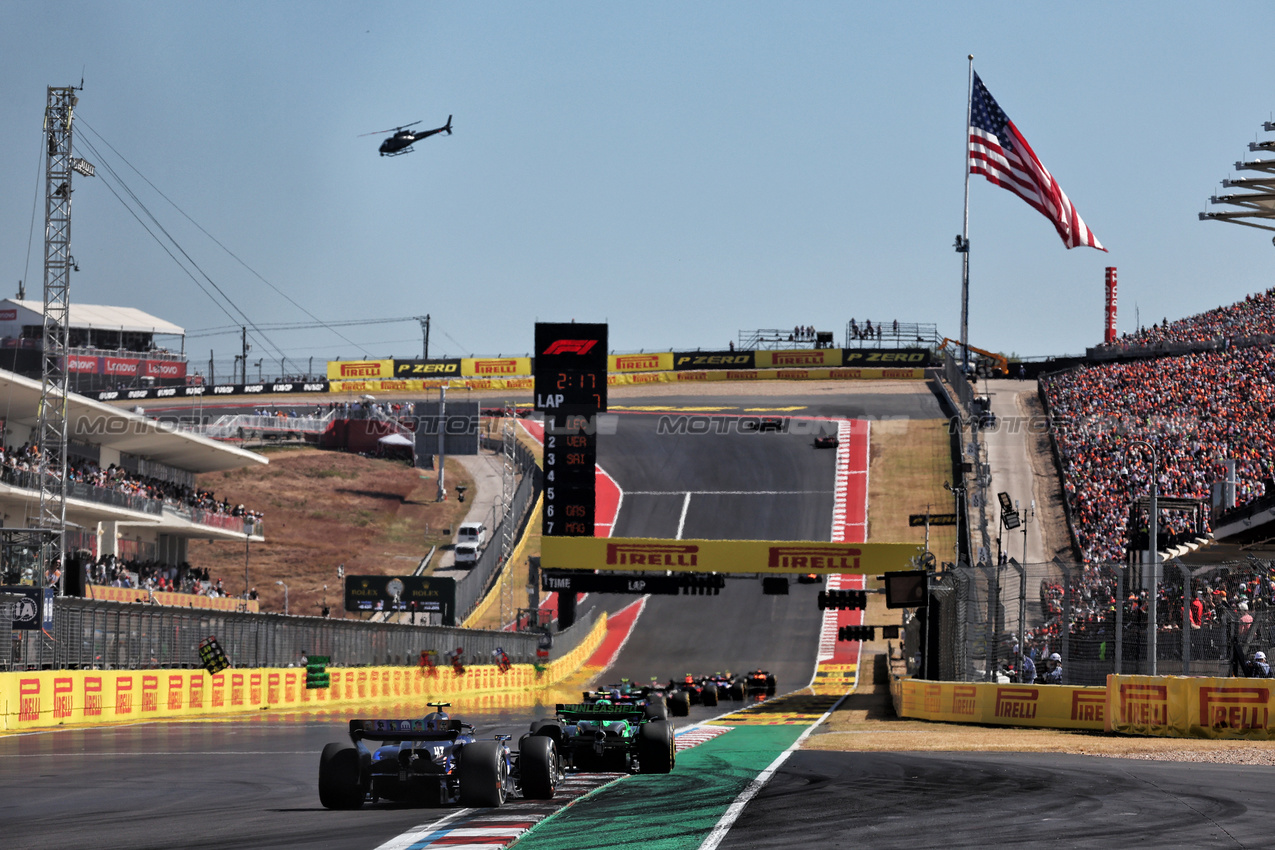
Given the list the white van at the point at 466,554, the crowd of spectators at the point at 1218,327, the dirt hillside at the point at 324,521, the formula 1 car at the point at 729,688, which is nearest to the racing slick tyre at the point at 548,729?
the formula 1 car at the point at 729,688

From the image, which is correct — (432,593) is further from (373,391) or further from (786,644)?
(373,391)

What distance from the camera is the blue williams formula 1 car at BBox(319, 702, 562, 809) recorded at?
13.1 metres

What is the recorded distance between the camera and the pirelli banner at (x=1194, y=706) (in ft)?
71.9

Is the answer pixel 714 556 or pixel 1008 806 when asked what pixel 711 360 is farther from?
pixel 1008 806

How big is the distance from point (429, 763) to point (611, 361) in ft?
333

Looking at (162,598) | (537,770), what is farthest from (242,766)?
(162,598)

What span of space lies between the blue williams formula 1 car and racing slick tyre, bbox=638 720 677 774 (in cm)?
328

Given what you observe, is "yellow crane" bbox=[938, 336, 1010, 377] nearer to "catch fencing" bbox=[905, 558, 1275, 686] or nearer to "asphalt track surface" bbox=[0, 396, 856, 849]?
"asphalt track surface" bbox=[0, 396, 856, 849]

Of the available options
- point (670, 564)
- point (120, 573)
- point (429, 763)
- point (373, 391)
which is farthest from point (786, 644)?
point (373, 391)

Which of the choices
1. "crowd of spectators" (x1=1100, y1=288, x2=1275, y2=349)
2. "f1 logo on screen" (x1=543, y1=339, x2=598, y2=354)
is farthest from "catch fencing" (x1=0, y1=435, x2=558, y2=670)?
"crowd of spectators" (x1=1100, y1=288, x2=1275, y2=349)

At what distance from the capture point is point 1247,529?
3388 cm

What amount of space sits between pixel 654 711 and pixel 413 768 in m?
5.53

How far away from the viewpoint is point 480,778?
43.1 ft

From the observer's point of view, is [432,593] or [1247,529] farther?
[432,593]
